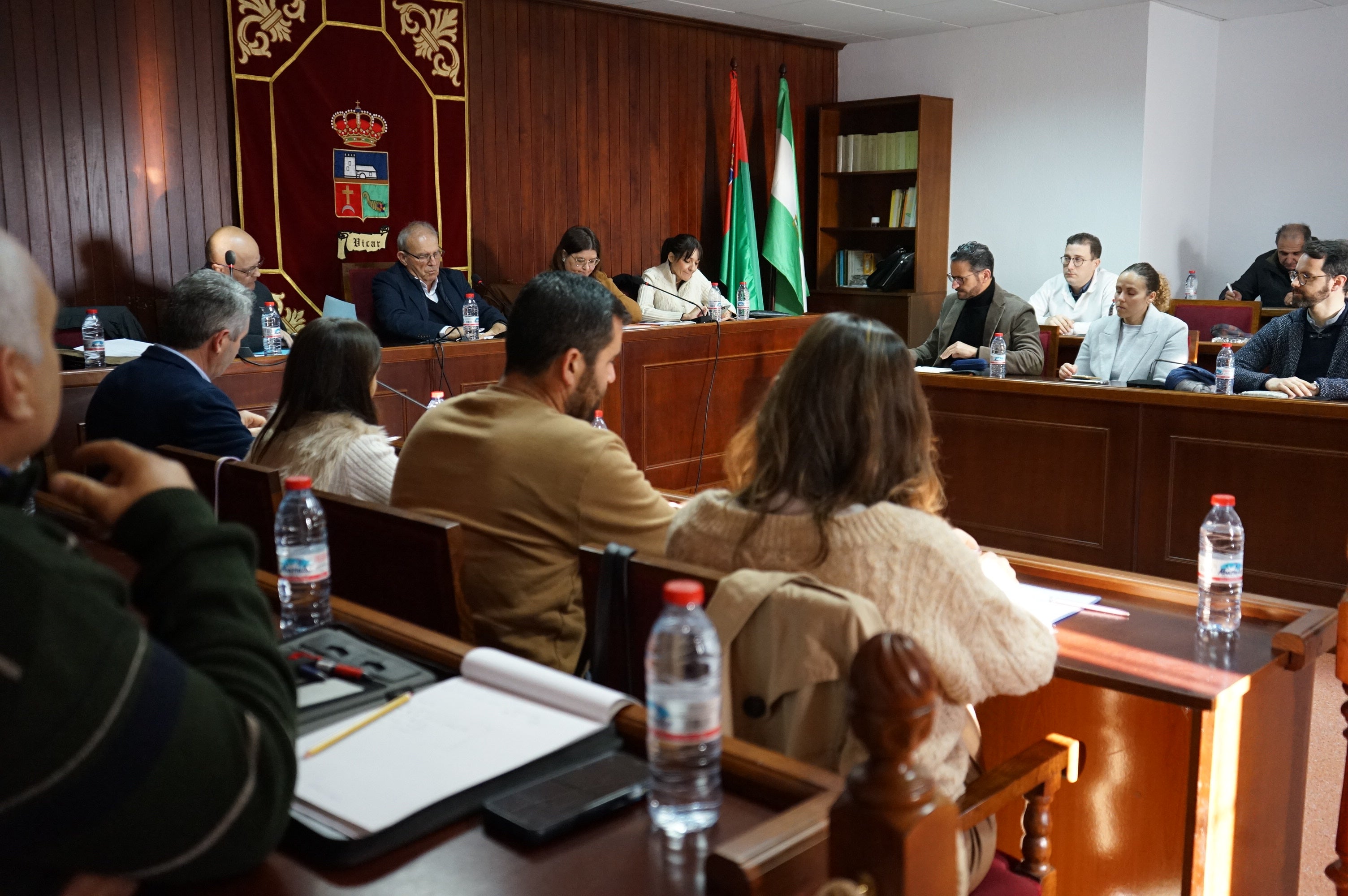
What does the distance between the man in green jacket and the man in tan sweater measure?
0.91 meters

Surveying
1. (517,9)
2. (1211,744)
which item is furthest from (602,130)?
(1211,744)

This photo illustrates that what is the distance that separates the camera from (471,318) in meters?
5.18

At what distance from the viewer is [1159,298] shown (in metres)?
5.34

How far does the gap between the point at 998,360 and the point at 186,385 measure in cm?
310

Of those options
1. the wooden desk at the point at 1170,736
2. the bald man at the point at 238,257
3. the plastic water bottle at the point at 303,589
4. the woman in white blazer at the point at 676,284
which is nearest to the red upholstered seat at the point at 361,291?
the bald man at the point at 238,257

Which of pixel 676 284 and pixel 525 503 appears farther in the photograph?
pixel 676 284

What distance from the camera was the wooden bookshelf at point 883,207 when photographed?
24.9 feet

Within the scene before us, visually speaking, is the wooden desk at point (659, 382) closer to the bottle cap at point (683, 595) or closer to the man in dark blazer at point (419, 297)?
the man in dark blazer at point (419, 297)

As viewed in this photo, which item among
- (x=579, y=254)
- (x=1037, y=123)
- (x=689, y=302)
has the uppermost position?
(x=1037, y=123)

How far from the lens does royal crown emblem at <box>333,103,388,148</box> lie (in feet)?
18.7

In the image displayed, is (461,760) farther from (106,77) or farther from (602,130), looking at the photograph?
(602,130)

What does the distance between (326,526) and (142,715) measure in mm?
1272

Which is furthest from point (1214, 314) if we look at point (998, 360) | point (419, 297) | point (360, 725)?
point (360, 725)

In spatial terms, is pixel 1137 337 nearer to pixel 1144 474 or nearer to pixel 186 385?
pixel 1144 474
